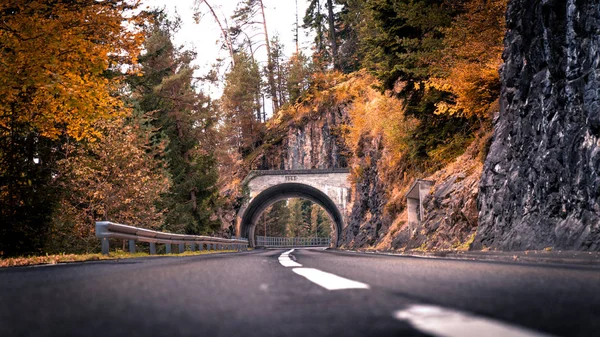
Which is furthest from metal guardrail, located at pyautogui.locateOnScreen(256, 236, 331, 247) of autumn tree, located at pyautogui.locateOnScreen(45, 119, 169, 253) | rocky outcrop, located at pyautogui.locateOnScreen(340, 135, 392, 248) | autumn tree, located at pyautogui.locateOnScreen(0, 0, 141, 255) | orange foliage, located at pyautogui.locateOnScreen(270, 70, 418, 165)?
autumn tree, located at pyautogui.locateOnScreen(0, 0, 141, 255)

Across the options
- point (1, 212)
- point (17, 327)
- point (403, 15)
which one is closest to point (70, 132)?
point (1, 212)

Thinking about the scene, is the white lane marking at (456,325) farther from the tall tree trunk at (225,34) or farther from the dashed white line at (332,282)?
the tall tree trunk at (225,34)

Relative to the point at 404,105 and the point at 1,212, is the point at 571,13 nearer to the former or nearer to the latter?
the point at 404,105

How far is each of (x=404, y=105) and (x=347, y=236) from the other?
74.2 ft

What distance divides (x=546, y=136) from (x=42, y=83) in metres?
10.6

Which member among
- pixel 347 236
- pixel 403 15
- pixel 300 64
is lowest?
pixel 347 236

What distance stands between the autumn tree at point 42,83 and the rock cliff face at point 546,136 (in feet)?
30.2

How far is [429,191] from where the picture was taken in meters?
19.6

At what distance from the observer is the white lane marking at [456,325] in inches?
56.2

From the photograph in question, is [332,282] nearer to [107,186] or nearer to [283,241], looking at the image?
[107,186]

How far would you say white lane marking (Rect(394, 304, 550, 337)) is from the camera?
143cm

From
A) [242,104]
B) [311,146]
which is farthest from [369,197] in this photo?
[242,104]

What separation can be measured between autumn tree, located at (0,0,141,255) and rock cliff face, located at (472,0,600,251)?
9206mm

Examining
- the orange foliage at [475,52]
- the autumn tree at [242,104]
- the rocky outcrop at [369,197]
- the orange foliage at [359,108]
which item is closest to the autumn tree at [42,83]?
the orange foliage at [475,52]
